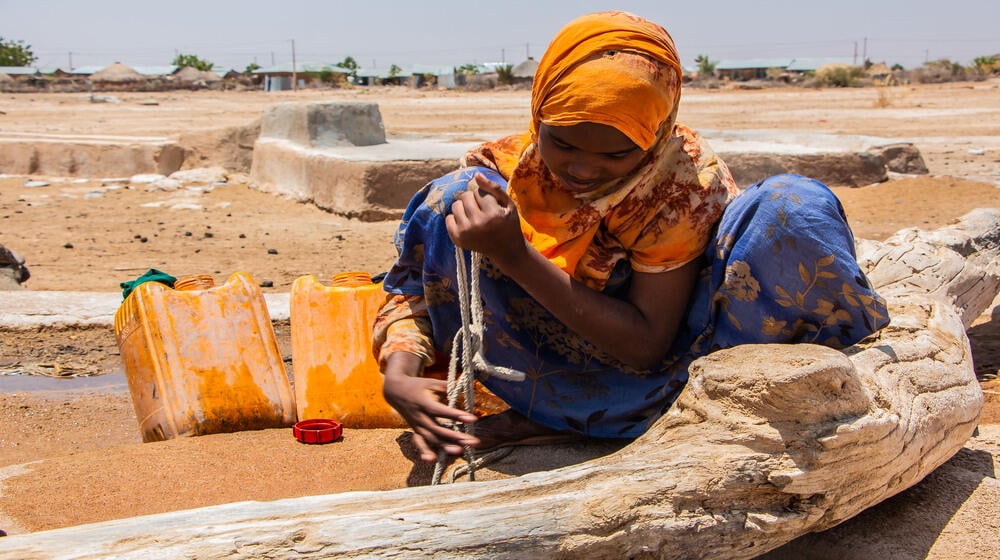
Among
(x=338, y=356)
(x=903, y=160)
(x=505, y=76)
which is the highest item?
(x=505, y=76)

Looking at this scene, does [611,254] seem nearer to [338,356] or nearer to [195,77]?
[338,356]

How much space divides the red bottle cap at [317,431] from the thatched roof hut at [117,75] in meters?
44.7

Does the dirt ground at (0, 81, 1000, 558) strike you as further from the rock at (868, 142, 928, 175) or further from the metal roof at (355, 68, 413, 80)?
the metal roof at (355, 68, 413, 80)

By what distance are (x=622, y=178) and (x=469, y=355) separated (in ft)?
1.81

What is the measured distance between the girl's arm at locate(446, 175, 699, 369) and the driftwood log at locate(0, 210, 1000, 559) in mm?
303

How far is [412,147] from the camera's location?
8.49 m

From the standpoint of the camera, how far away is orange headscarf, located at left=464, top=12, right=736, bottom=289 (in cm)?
204

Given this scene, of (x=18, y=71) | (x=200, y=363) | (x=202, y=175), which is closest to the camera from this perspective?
(x=200, y=363)

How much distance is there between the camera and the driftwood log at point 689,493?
60.0 inches

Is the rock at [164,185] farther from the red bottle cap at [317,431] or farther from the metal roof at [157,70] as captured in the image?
the metal roof at [157,70]

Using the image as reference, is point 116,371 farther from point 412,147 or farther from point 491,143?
point 412,147

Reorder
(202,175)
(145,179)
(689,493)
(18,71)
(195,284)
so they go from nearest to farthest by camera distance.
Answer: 1. (689,493)
2. (195,284)
3. (202,175)
4. (145,179)
5. (18,71)

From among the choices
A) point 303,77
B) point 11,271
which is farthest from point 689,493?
point 303,77

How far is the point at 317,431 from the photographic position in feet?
9.24
